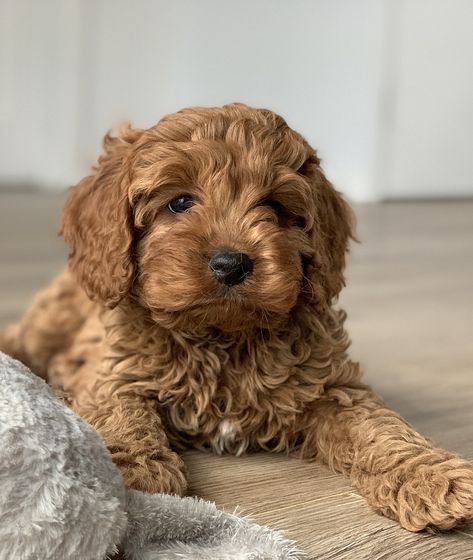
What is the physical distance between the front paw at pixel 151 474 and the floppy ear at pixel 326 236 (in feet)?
1.74

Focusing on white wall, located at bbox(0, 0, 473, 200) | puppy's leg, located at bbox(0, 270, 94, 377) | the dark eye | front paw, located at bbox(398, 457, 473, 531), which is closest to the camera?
front paw, located at bbox(398, 457, 473, 531)

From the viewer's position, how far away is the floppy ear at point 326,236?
2.08 meters

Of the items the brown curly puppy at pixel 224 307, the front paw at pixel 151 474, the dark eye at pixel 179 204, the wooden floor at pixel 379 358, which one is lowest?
the wooden floor at pixel 379 358

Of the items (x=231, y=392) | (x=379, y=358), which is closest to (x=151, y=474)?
(x=231, y=392)

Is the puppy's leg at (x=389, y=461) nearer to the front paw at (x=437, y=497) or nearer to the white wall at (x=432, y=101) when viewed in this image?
the front paw at (x=437, y=497)

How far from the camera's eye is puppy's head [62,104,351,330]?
6.03ft

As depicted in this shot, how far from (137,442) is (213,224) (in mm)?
484

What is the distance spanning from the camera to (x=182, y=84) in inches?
408

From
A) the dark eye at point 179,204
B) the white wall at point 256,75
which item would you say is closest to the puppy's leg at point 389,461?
the dark eye at point 179,204

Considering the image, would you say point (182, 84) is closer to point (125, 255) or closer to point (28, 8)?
point (28, 8)

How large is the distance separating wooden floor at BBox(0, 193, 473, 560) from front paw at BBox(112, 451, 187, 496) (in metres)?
0.10

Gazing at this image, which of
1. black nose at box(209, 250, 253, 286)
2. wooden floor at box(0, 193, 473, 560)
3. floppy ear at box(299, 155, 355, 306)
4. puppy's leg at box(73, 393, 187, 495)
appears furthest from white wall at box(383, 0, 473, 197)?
black nose at box(209, 250, 253, 286)

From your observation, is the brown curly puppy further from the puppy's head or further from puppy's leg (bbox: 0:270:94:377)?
puppy's leg (bbox: 0:270:94:377)

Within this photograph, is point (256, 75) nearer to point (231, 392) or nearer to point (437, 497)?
point (231, 392)
